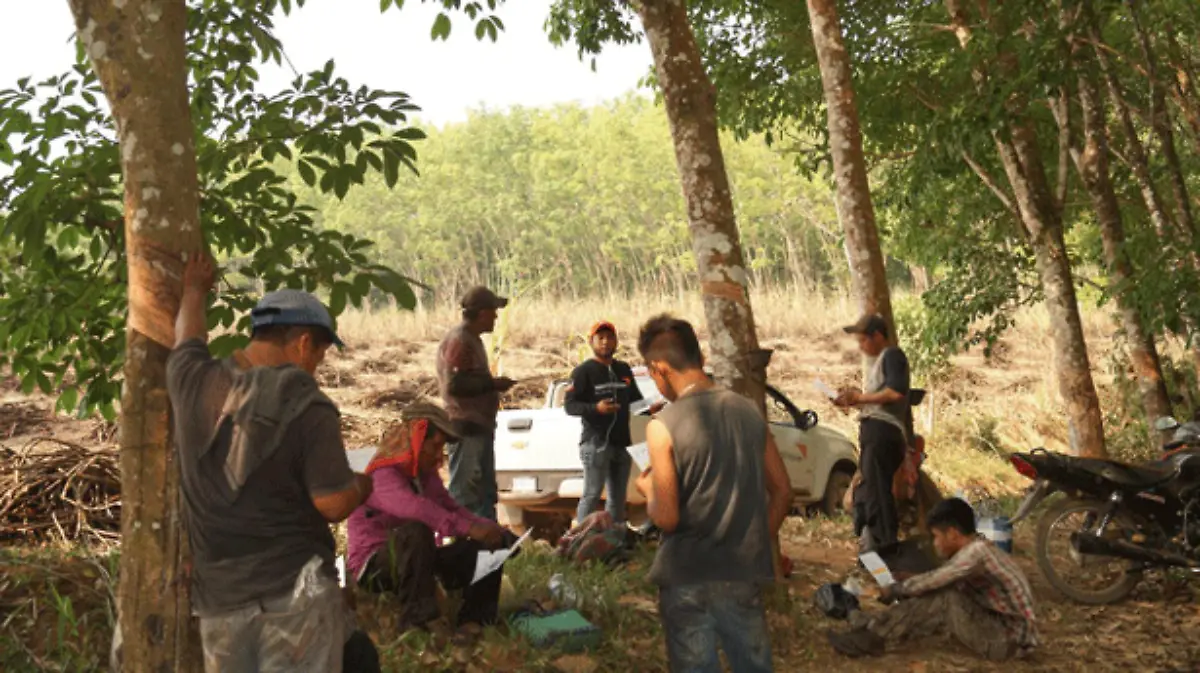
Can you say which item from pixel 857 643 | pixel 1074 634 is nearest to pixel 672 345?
pixel 857 643

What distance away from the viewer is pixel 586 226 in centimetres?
5528

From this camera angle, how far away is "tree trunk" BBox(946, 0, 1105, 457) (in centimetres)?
1213

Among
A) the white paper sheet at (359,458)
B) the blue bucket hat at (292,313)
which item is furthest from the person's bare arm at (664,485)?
the blue bucket hat at (292,313)

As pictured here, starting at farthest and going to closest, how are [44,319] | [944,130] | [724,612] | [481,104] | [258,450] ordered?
[481,104] < [944,130] < [44,319] < [724,612] < [258,450]

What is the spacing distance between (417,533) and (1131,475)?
5.28 m

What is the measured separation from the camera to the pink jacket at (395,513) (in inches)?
231

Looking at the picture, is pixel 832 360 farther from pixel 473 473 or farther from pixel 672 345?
pixel 672 345

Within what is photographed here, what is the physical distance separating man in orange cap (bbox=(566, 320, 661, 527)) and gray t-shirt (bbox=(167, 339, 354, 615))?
511cm

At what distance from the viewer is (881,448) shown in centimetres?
839

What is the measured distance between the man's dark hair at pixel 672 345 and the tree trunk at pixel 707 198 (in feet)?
7.85

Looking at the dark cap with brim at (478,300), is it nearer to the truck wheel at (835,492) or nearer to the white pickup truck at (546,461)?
the white pickup truck at (546,461)

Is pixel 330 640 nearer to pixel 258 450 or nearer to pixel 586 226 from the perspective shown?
pixel 258 450

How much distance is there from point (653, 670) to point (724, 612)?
194cm

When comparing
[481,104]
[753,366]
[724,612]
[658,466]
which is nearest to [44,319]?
[658,466]
